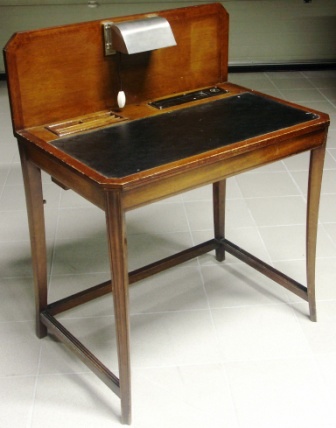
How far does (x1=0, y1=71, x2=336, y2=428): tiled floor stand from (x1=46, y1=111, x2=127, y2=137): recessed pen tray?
2.69 feet

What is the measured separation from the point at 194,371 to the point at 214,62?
111 centimetres

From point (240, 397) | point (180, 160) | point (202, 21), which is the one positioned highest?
point (202, 21)

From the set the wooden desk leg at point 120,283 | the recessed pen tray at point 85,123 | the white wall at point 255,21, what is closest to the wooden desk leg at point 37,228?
the recessed pen tray at point 85,123

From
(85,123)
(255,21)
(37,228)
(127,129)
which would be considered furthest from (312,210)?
(255,21)

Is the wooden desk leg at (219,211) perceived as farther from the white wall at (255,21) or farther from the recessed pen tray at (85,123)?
the white wall at (255,21)

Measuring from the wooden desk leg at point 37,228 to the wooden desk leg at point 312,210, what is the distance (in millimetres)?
915

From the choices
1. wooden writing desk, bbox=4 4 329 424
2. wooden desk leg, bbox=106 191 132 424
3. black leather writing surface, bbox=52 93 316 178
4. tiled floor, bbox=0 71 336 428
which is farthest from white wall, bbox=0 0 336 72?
wooden desk leg, bbox=106 191 132 424

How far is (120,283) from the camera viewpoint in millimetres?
1773

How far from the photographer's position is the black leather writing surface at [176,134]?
5.73ft

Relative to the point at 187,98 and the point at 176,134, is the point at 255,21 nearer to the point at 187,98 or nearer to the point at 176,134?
the point at 187,98

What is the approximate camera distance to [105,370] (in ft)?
6.61

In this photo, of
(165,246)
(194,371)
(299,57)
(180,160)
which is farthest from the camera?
(299,57)

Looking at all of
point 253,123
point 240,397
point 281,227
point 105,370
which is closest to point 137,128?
point 253,123

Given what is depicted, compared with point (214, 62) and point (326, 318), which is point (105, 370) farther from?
point (214, 62)
